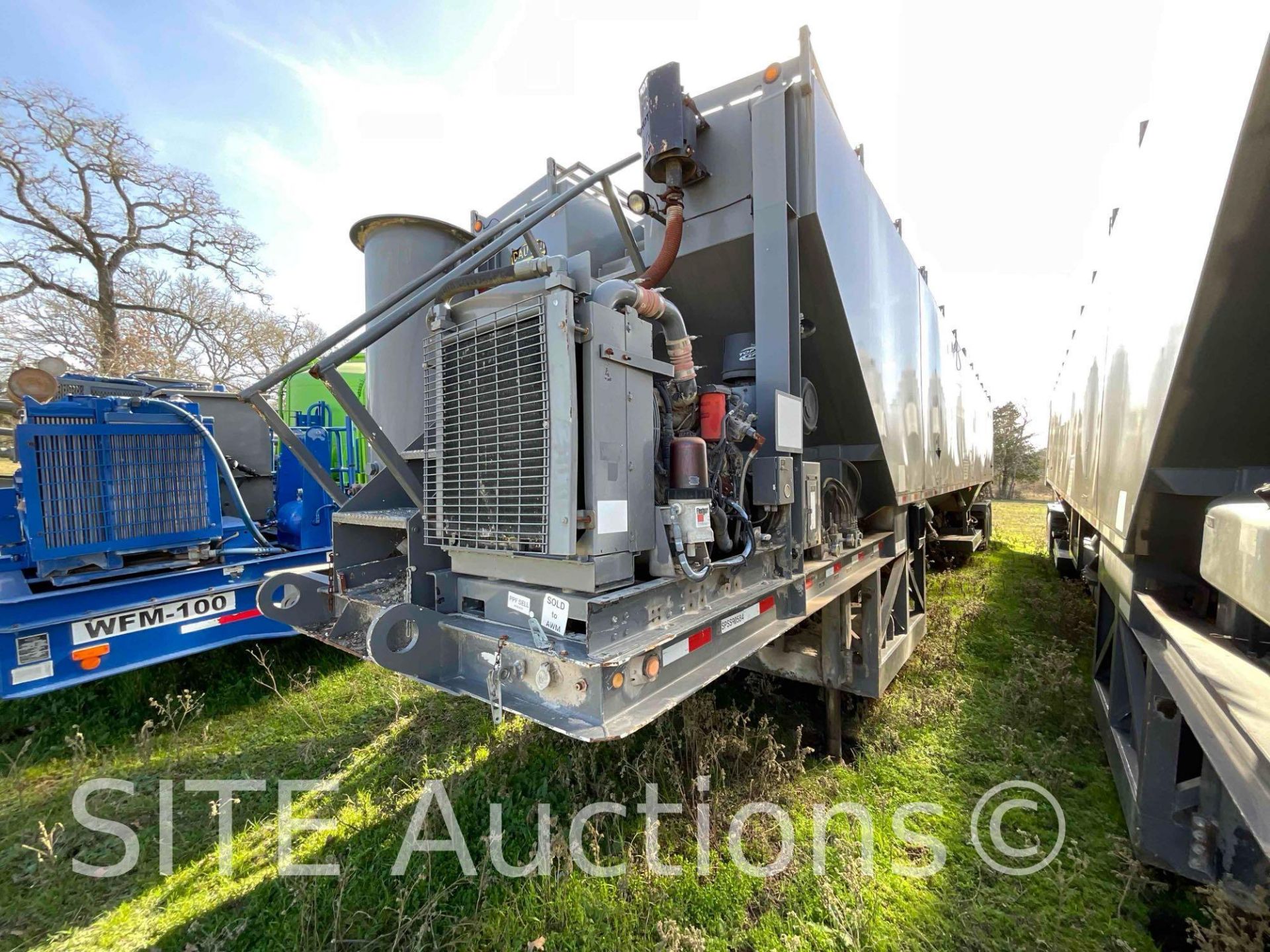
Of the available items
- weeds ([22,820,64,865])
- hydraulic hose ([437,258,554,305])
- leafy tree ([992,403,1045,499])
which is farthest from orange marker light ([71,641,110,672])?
leafy tree ([992,403,1045,499])

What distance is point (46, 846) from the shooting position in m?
2.60

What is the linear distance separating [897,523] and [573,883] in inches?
133

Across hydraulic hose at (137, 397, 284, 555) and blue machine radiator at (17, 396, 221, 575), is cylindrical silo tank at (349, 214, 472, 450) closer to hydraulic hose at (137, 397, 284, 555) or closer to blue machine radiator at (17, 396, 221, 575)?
hydraulic hose at (137, 397, 284, 555)

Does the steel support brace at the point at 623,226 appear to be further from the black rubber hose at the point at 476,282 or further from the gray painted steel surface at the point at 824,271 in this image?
the black rubber hose at the point at 476,282

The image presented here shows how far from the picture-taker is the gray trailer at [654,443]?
1854mm

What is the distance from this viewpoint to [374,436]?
2.26 m

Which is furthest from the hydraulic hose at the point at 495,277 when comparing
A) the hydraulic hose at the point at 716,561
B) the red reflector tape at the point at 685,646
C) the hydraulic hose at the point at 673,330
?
the red reflector tape at the point at 685,646

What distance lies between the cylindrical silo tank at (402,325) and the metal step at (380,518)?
2.31 m

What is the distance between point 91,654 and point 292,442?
2.21m

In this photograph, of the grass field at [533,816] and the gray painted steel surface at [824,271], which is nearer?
the grass field at [533,816]

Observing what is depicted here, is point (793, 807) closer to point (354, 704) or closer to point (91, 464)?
point (354, 704)

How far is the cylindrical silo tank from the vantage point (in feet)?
16.1

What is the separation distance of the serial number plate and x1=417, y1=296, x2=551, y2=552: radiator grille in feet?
8.20

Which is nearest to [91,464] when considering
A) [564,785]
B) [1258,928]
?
[564,785]
